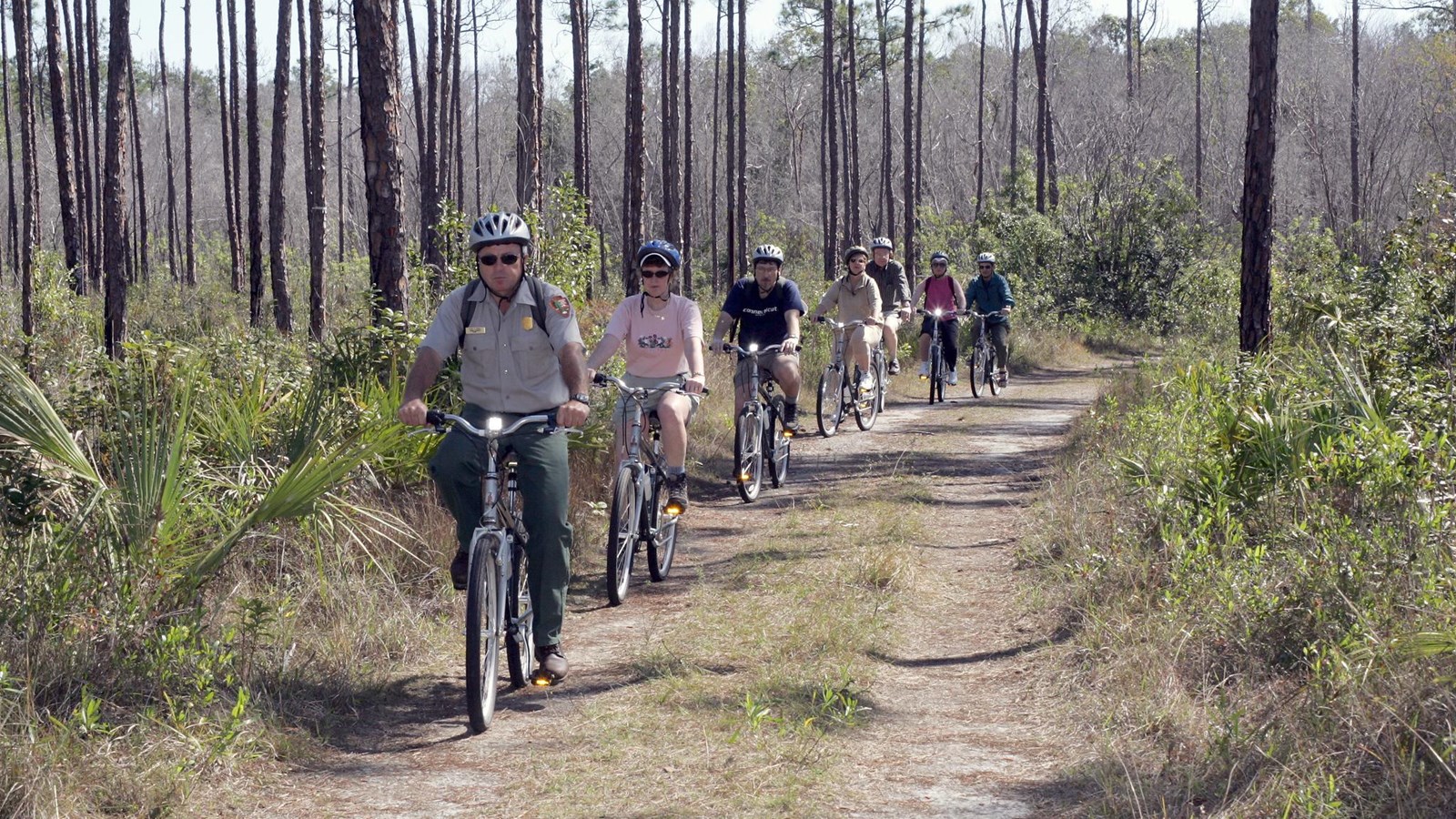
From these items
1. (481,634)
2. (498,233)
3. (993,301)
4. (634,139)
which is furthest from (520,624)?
(634,139)

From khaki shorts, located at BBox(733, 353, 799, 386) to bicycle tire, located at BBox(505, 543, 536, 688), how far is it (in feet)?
17.8

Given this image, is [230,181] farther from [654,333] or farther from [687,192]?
[654,333]

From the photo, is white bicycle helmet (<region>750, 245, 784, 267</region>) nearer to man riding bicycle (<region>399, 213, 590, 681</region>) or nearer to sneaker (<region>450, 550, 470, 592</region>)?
man riding bicycle (<region>399, 213, 590, 681</region>)

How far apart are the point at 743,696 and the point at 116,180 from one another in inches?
603

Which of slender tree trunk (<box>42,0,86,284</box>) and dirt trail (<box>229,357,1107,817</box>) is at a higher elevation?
slender tree trunk (<box>42,0,86,284</box>)

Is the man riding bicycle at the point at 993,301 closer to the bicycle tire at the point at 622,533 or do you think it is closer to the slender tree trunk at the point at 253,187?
the bicycle tire at the point at 622,533

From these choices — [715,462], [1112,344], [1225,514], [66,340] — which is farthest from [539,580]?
[1112,344]

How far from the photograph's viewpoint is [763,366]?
11.8 meters

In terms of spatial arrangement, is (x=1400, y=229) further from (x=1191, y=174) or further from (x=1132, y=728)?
(x=1191, y=174)

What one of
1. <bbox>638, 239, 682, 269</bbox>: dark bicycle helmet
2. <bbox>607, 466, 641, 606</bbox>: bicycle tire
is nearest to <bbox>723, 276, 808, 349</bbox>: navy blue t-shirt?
<bbox>638, 239, 682, 269</bbox>: dark bicycle helmet

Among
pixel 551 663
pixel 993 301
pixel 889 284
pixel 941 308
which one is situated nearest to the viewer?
pixel 551 663

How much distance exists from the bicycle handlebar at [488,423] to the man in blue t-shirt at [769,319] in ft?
18.4

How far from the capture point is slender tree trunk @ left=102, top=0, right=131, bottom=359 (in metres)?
17.5

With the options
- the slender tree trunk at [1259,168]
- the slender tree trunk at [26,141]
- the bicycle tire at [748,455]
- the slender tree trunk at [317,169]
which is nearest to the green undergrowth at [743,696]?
the bicycle tire at [748,455]
